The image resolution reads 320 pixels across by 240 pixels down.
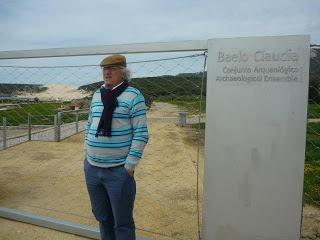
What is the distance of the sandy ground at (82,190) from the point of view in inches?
190

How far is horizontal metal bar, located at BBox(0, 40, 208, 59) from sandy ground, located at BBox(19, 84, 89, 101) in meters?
0.68

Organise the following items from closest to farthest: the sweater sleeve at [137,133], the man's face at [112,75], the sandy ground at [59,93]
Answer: the sweater sleeve at [137,133] → the man's face at [112,75] → the sandy ground at [59,93]

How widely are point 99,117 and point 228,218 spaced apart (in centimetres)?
146

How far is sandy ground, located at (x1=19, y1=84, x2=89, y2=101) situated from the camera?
5.13 metres

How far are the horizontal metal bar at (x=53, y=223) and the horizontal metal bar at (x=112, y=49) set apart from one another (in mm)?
1979

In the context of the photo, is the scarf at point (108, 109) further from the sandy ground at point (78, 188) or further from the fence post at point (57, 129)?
the fence post at point (57, 129)

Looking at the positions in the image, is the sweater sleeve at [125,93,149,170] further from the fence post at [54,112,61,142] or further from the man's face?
the fence post at [54,112,61,142]

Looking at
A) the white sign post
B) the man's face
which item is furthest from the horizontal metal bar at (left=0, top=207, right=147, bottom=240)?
the man's face

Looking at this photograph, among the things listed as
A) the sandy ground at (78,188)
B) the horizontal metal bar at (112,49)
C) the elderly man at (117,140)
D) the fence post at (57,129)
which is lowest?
the sandy ground at (78,188)

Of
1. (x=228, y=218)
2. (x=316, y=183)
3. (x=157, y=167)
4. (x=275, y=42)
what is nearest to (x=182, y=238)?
(x=228, y=218)

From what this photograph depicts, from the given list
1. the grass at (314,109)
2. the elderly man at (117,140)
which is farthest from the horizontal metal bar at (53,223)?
Answer: the grass at (314,109)

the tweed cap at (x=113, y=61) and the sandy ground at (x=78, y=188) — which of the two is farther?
the sandy ground at (x=78, y=188)

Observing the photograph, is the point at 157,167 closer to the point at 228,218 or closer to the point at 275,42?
the point at 228,218

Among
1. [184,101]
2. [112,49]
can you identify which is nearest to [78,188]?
[184,101]
